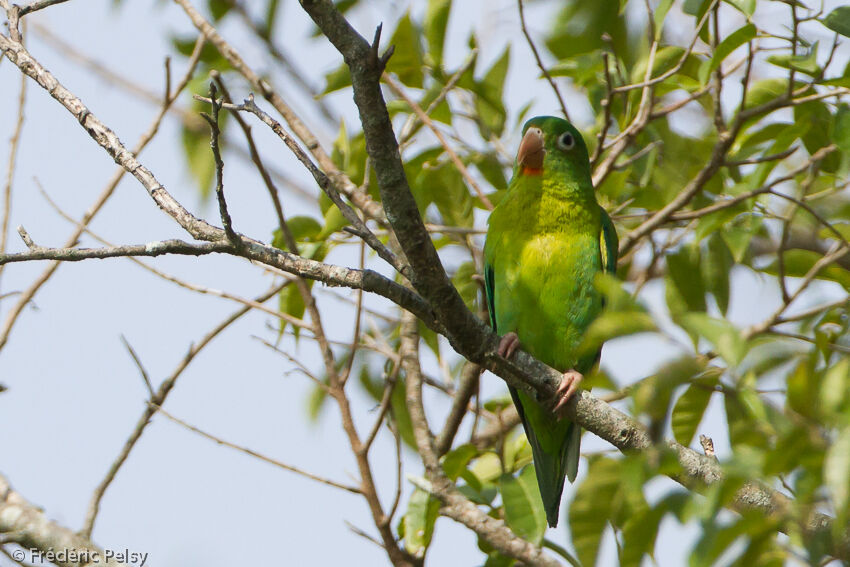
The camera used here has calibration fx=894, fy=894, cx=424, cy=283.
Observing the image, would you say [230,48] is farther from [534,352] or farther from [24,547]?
[24,547]

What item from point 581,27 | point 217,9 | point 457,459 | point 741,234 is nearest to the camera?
point 457,459

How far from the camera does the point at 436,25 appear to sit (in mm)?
3742

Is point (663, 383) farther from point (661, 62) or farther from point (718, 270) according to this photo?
point (661, 62)

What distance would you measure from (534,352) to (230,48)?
1.94m

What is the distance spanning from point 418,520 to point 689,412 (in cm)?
109

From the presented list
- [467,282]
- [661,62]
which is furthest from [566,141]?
[467,282]

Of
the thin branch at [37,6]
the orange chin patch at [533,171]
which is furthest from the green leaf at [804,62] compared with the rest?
the thin branch at [37,6]

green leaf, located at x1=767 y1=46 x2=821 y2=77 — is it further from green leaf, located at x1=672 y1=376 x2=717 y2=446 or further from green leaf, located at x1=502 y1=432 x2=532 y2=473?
green leaf, located at x1=502 y1=432 x2=532 y2=473

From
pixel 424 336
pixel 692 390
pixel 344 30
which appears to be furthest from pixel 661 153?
pixel 344 30

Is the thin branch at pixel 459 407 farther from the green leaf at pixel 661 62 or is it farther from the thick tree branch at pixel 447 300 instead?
the green leaf at pixel 661 62

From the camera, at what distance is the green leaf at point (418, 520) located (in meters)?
3.14

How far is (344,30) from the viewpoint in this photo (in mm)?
1936

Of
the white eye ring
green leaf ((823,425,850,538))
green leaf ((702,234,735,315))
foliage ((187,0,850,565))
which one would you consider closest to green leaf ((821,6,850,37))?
foliage ((187,0,850,565))

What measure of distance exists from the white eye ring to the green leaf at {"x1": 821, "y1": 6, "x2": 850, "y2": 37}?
4.64 ft
